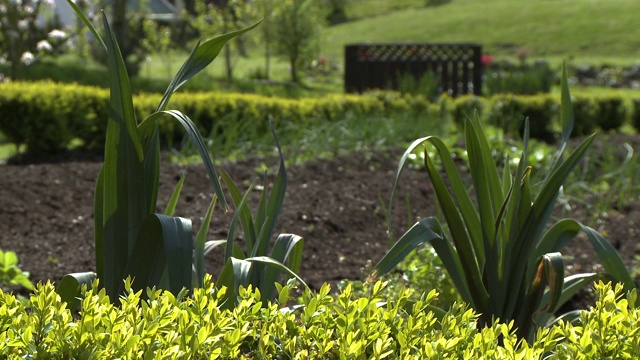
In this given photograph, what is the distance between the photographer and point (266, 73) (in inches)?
830

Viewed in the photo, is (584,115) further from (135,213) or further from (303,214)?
(135,213)

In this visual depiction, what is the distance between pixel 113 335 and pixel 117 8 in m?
14.4

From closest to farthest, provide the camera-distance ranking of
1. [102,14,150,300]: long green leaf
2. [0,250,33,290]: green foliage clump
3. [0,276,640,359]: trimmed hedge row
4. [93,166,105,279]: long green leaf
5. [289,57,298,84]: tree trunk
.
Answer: [0,276,640,359]: trimmed hedge row
[102,14,150,300]: long green leaf
[93,166,105,279]: long green leaf
[0,250,33,290]: green foliage clump
[289,57,298,84]: tree trunk

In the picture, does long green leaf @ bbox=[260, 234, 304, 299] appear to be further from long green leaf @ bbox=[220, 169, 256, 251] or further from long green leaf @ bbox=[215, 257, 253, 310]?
long green leaf @ bbox=[215, 257, 253, 310]

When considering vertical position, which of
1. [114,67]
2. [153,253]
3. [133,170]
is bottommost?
[153,253]

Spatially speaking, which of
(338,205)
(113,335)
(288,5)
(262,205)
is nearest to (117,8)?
(288,5)

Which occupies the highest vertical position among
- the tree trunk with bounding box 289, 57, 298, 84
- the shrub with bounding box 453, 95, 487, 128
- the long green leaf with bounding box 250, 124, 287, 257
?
the long green leaf with bounding box 250, 124, 287, 257

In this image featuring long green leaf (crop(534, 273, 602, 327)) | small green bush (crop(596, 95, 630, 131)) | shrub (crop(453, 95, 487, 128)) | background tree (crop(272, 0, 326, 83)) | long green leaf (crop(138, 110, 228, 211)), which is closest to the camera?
long green leaf (crop(138, 110, 228, 211))

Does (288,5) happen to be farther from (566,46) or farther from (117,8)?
(566,46)

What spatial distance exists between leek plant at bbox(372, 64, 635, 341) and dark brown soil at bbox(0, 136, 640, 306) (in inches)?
44.6

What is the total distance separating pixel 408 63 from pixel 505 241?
40.2 feet

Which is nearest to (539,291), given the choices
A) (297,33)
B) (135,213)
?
(135,213)

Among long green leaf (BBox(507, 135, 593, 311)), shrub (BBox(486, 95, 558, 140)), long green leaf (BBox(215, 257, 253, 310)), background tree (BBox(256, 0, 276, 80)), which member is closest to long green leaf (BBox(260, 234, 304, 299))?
long green leaf (BBox(215, 257, 253, 310))

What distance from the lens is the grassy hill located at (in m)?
30.7
